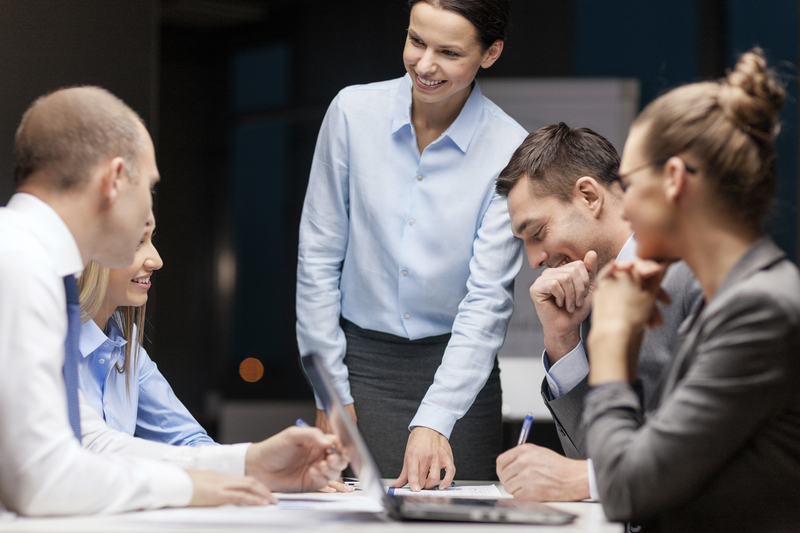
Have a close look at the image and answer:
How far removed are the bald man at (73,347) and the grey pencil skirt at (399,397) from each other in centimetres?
90

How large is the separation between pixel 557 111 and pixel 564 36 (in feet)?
1.99

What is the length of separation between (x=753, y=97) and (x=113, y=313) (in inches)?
57.8

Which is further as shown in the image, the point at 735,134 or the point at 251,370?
the point at 251,370

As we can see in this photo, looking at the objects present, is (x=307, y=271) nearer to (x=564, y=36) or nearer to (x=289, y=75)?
(x=564, y=36)

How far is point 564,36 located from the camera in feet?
16.2

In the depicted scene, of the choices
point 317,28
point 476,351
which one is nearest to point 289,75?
point 317,28

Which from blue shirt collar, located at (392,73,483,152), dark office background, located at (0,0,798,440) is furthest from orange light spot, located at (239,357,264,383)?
blue shirt collar, located at (392,73,483,152)

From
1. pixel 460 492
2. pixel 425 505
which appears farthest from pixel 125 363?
pixel 425 505

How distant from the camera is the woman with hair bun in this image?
1.06 m

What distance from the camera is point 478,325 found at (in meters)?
2.15

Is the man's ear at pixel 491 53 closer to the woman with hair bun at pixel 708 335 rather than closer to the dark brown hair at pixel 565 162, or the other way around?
the dark brown hair at pixel 565 162

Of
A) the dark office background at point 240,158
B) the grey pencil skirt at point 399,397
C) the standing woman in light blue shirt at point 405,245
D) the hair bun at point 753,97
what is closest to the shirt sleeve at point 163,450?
the standing woman in light blue shirt at point 405,245

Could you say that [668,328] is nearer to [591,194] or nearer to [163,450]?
[591,194]

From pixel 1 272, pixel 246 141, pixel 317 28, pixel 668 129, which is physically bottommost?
pixel 246 141
